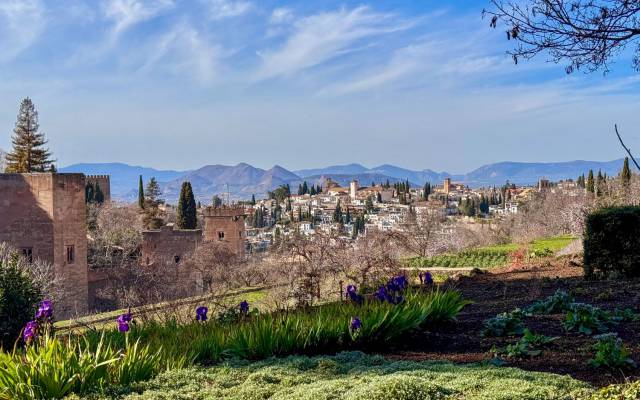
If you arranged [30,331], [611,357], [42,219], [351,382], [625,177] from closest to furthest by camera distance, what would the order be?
[351,382] → [611,357] → [30,331] → [42,219] → [625,177]

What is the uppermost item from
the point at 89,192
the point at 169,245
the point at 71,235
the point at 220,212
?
the point at 89,192

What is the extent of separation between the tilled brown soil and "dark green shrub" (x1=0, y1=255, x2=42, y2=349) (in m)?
6.01

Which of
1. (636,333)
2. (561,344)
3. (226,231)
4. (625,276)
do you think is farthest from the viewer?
(226,231)

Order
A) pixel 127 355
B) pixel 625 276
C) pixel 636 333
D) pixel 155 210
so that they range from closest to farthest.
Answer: pixel 127 355
pixel 636 333
pixel 625 276
pixel 155 210

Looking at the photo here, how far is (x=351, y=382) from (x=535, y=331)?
2488mm

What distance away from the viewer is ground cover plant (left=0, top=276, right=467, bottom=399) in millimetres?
4094

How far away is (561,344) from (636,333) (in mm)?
859

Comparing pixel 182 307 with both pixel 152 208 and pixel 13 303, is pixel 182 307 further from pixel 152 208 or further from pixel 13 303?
pixel 152 208

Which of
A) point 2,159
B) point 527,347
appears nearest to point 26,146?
point 2,159

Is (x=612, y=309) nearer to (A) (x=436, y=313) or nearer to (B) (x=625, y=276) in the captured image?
(A) (x=436, y=313)

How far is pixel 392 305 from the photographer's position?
629cm

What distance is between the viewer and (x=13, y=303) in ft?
29.7

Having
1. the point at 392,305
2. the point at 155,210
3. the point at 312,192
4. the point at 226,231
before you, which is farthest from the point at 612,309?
the point at 312,192

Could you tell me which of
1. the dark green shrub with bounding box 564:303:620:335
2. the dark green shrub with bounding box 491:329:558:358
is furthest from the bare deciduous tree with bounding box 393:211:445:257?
the dark green shrub with bounding box 491:329:558:358
